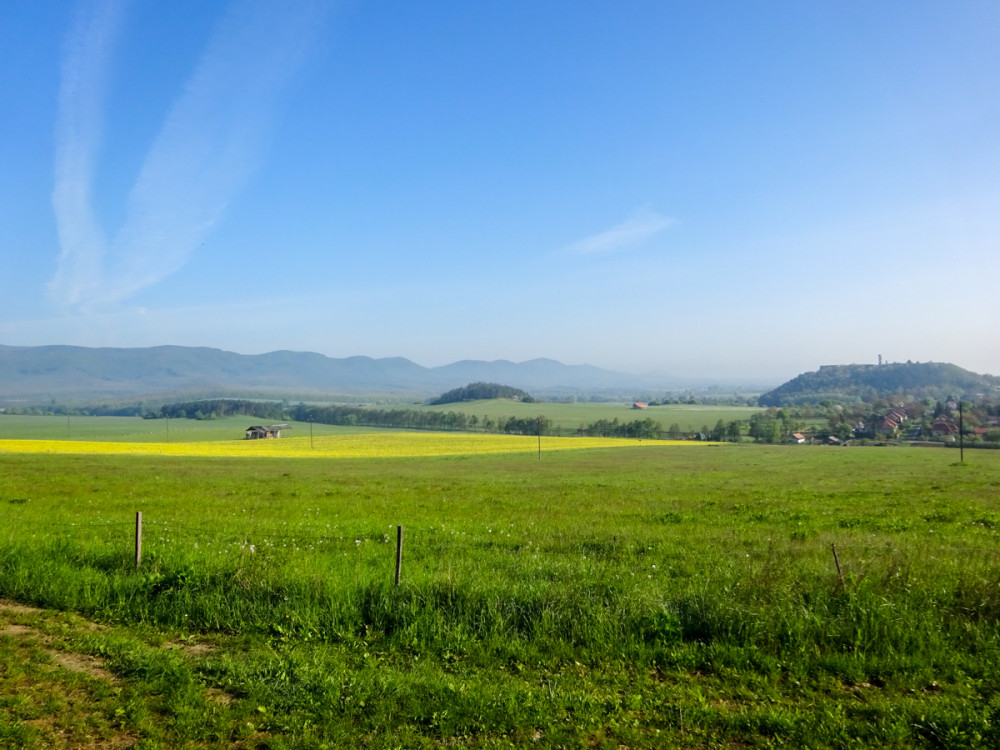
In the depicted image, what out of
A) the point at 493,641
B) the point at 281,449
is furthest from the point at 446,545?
the point at 281,449

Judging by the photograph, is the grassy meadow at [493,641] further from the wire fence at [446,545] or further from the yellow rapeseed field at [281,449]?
the yellow rapeseed field at [281,449]

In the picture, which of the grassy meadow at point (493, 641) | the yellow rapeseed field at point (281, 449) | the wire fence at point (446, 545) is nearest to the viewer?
the grassy meadow at point (493, 641)

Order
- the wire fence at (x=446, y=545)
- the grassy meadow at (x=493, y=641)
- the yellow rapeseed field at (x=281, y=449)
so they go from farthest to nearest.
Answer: the yellow rapeseed field at (x=281, y=449), the wire fence at (x=446, y=545), the grassy meadow at (x=493, y=641)

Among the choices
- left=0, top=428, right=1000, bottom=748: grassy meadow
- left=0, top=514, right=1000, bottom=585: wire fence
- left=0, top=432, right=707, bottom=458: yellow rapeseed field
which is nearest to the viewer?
left=0, top=428, right=1000, bottom=748: grassy meadow

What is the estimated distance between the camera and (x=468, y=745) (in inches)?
211

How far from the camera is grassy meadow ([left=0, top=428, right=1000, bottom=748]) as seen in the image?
564 centimetres

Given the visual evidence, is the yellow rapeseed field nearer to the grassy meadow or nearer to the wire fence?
the wire fence

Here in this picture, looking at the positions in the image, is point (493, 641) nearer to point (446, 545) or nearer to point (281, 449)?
point (446, 545)

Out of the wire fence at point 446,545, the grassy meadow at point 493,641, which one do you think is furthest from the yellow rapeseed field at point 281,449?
the grassy meadow at point 493,641

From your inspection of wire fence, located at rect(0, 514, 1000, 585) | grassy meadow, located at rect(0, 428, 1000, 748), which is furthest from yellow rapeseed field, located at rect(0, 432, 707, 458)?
grassy meadow, located at rect(0, 428, 1000, 748)

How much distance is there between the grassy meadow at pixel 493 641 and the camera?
5645 millimetres

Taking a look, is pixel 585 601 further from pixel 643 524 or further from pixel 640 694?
pixel 643 524

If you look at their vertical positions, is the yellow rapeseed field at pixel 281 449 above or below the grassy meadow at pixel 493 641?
below

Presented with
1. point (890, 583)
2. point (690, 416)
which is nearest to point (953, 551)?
point (890, 583)
